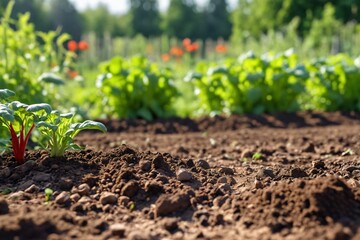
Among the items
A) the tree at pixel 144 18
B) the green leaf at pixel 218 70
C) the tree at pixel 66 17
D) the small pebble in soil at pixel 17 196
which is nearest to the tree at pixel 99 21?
the tree at pixel 144 18

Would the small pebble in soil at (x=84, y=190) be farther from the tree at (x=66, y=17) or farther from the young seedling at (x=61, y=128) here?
the tree at (x=66, y=17)

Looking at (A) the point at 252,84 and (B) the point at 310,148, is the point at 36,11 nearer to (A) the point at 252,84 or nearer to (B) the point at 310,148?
(A) the point at 252,84

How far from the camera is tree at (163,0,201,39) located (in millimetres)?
52625

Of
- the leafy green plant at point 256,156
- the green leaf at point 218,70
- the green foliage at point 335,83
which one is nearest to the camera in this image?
the leafy green plant at point 256,156

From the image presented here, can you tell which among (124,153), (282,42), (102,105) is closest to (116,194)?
(124,153)

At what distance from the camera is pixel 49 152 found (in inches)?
137

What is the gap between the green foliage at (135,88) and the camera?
24.1 feet

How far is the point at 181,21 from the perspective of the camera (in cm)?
5438

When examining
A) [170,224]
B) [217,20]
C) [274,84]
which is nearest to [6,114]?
[170,224]

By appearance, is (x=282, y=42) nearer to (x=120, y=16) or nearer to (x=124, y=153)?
(x=124, y=153)

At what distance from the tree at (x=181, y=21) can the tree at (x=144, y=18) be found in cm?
184

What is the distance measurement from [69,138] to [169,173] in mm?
670

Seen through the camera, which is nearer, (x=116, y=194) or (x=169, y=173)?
(x=116, y=194)

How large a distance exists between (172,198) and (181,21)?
173 ft
